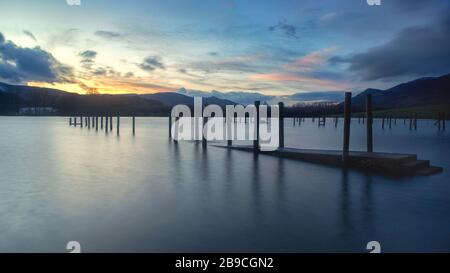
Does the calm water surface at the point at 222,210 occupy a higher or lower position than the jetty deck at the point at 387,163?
lower

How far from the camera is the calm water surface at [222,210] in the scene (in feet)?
20.2

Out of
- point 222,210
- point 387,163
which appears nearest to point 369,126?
point 387,163

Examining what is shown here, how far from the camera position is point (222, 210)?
8.35m

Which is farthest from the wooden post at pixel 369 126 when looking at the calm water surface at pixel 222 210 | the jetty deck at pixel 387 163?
the calm water surface at pixel 222 210

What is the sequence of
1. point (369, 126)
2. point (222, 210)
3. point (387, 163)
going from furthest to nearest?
1. point (369, 126)
2. point (387, 163)
3. point (222, 210)

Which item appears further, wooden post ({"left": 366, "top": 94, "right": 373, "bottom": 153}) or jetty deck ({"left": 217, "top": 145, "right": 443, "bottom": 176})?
wooden post ({"left": 366, "top": 94, "right": 373, "bottom": 153})

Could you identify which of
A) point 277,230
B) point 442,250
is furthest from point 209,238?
point 442,250

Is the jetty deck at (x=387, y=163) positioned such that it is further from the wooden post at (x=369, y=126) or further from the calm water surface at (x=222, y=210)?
the wooden post at (x=369, y=126)

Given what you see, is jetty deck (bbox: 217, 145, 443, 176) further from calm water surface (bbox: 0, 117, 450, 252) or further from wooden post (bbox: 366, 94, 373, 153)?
wooden post (bbox: 366, 94, 373, 153)

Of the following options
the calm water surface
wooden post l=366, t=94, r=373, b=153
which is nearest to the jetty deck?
the calm water surface

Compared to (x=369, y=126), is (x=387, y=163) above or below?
below

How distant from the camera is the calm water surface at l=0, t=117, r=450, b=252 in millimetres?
6152

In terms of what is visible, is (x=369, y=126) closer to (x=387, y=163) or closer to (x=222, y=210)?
(x=387, y=163)

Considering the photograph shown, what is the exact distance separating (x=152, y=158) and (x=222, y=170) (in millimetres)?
6030
